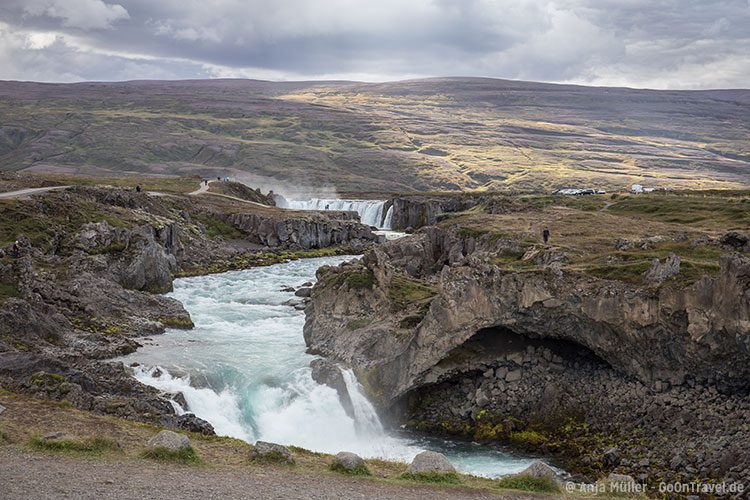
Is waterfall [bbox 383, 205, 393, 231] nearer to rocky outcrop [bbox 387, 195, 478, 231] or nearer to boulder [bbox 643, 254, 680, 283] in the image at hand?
rocky outcrop [bbox 387, 195, 478, 231]

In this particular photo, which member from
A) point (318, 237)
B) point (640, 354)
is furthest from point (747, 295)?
point (318, 237)

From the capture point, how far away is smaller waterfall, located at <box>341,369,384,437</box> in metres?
35.6

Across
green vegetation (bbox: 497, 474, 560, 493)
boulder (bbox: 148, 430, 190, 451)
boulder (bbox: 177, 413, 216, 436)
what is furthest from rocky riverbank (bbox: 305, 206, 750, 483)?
boulder (bbox: 148, 430, 190, 451)

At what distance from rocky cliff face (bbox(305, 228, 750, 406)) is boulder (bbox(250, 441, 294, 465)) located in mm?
14563

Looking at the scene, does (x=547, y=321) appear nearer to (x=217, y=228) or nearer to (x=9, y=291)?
(x=9, y=291)

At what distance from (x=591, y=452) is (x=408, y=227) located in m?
85.0

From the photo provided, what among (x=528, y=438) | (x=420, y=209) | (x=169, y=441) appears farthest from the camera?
(x=420, y=209)

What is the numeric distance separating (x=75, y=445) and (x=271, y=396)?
1622 centimetres

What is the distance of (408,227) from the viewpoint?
11506cm

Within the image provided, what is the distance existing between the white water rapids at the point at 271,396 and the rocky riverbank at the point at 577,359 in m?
1.69

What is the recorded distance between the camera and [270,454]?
2264 cm

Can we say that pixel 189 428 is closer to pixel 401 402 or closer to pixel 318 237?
pixel 401 402

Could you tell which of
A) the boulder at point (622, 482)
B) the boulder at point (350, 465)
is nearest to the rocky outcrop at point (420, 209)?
the boulder at point (622, 482)

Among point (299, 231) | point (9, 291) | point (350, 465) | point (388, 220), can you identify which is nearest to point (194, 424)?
point (350, 465)
